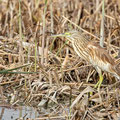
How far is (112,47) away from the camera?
5.38 metres

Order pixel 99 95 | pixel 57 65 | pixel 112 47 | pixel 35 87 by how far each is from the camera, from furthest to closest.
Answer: pixel 112 47
pixel 57 65
pixel 35 87
pixel 99 95

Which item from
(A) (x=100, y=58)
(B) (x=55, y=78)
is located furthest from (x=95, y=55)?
(B) (x=55, y=78)

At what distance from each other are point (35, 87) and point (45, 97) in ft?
0.81

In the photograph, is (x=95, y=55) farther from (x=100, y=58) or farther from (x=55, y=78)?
(x=55, y=78)

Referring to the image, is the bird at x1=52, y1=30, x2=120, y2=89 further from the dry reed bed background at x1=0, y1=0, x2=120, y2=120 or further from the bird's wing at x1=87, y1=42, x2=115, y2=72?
the dry reed bed background at x1=0, y1=0, x2=120, y2=120

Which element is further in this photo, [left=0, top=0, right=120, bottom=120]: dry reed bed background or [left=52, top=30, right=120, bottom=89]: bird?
[left=52, top=30, right=120, bottom=89]: bird

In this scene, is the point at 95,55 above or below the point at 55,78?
above

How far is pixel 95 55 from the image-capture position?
4645 mm

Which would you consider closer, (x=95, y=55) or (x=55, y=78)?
(x=55, y=78)

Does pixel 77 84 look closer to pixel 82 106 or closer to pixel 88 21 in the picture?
pixel 82 106

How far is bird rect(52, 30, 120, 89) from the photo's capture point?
15.1 feet

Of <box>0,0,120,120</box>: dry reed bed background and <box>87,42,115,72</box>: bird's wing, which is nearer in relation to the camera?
<box>0,0,120,120</box>: dry reed bed background

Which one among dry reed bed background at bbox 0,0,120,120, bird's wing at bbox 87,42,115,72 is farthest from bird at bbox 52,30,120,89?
dry reed bed background at bbox 0,0,120,120

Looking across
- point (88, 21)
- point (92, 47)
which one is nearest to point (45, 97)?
point (92, 47)
